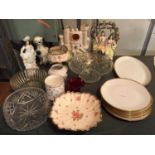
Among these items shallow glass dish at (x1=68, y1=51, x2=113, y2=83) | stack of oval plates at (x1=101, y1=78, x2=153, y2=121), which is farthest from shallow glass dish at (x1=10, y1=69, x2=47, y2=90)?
stack of oval plates at (x1=101, y1=78, x2=153, y2=121)

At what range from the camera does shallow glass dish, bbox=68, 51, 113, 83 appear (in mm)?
1076

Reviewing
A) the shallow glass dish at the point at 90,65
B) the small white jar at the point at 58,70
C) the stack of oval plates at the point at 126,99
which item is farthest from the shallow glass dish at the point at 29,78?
the stack of oval plates at the point at 126,99

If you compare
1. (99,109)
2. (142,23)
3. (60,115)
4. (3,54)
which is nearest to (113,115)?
(99,109)

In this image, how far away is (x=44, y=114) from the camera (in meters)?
0.87

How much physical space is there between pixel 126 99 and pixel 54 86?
0.33m

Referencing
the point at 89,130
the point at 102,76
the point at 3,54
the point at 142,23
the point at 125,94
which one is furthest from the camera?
the point at 3,54

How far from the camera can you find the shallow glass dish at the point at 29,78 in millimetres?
1013

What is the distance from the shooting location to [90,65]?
1.14 metres

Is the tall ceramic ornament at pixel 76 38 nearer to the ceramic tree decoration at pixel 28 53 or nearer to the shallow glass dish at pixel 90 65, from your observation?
the shallow glass dish at pixel 90 65

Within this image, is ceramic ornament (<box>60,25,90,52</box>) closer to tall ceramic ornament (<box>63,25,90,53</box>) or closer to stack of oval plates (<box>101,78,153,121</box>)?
tall ceramic ornament (<box>63,25,90,53</box>)

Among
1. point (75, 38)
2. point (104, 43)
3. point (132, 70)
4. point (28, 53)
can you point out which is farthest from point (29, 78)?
point (132, 70)

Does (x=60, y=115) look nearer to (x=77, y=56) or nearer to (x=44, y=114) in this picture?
(x=44, y=114)

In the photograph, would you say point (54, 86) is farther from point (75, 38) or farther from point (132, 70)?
point (132, 70)
